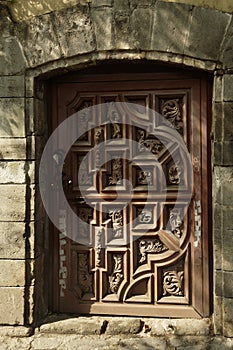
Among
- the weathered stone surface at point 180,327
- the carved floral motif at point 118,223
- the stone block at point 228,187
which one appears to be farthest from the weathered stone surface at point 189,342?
the stone block at point 228,187

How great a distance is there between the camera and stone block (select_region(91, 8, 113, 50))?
3688 millimetres

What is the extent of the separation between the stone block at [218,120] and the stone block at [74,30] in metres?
1.15

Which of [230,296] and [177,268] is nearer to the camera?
[230,296]

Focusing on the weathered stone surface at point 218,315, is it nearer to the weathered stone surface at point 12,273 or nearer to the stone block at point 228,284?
the stone block at point 228,284

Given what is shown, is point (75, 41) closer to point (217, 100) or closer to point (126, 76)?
point (126, 76)

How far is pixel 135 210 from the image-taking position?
13.0 ft

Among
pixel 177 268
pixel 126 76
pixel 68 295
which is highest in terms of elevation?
pixel 126 76

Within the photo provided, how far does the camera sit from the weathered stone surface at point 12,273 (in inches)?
150

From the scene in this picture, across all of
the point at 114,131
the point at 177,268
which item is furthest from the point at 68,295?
the point at 114,131

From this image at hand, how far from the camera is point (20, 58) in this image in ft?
12.5

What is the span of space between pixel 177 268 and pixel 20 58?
2295 mm

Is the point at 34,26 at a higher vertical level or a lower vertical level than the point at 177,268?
higher

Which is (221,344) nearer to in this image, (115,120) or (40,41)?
(115,120)

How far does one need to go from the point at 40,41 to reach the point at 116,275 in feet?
7.12
